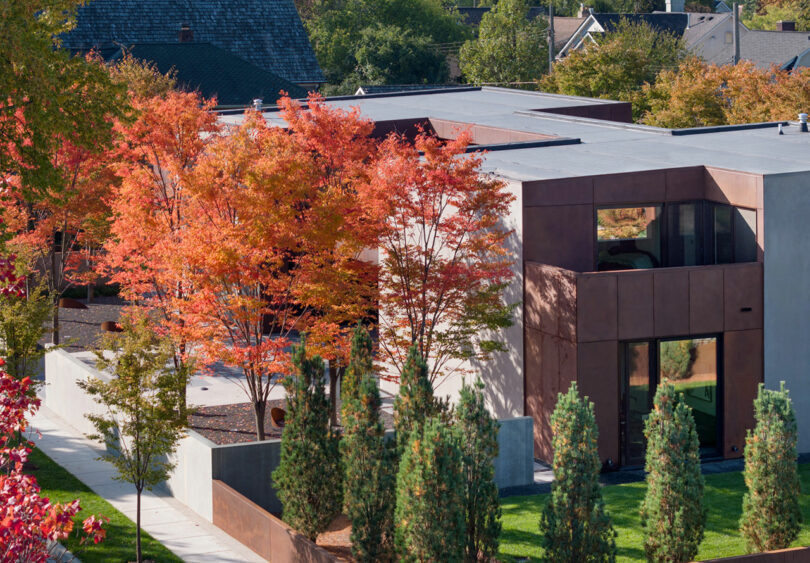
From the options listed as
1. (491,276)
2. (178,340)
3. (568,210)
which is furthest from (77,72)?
(568,210)

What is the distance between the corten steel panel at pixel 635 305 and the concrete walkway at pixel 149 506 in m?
9.68

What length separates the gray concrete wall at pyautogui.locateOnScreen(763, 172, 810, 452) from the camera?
27625 millimetres

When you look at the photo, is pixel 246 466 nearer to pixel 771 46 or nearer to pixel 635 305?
pixel 635 305

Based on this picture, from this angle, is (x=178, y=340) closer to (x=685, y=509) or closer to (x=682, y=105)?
(x=685, y=509)

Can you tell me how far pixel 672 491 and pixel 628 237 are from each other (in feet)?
36.6

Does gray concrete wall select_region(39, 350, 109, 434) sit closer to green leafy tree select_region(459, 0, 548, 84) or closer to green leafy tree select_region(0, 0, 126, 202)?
green leafy tree select_region(0, 0, 126, 202)

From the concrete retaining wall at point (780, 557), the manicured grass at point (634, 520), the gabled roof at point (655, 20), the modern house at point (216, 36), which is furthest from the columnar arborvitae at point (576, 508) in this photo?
the gabled roof at point (655, 20)

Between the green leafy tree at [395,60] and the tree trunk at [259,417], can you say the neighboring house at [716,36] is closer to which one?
the green leafy tree at [395,60]

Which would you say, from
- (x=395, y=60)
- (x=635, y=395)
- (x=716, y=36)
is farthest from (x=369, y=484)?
(x=716, y=36)

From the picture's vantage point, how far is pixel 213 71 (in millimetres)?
69375

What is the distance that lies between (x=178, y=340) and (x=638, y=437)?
1031 centimetres

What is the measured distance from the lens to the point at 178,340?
2530cm

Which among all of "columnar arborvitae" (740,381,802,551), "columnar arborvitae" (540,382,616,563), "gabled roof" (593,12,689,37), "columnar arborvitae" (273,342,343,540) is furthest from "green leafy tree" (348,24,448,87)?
"columnar arborvitae" (540,382,616,563)

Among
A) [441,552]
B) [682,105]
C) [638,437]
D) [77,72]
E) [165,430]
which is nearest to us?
[441,552]
